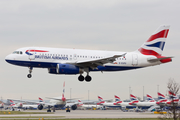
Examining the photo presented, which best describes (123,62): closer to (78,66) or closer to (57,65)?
(78,66)

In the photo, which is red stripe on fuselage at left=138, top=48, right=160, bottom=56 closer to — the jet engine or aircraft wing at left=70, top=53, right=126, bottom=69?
aircraft wing at left=70, top=53, right=126, bottom=69

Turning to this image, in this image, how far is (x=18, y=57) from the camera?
50344 mm

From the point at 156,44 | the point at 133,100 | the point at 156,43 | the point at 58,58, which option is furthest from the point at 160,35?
the point at 133,100

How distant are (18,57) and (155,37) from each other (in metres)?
28.9

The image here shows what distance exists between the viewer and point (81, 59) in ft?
174

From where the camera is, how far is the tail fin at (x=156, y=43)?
6038 centimetres

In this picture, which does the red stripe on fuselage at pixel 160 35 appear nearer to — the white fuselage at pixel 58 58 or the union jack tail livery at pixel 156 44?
the union jack tail livery at pixel 156 44

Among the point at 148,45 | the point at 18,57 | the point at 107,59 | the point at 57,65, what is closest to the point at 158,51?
the point at 148,45

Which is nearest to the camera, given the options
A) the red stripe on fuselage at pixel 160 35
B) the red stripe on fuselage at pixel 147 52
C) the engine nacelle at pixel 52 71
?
the engine nacelle at pixel 52 71

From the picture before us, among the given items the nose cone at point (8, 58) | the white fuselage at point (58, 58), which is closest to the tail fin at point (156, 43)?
the white fuselage at point (58, 58)

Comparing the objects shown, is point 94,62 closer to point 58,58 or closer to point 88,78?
point 88,78

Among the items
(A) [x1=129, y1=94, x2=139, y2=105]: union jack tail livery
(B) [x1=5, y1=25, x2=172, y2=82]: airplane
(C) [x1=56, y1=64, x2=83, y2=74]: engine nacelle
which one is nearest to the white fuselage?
(B) [x1=5, y1=25, x2=172, y2=82]: airplane

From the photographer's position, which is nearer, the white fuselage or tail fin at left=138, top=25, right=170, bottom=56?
the white fuselage

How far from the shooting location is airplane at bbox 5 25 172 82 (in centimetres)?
5038
